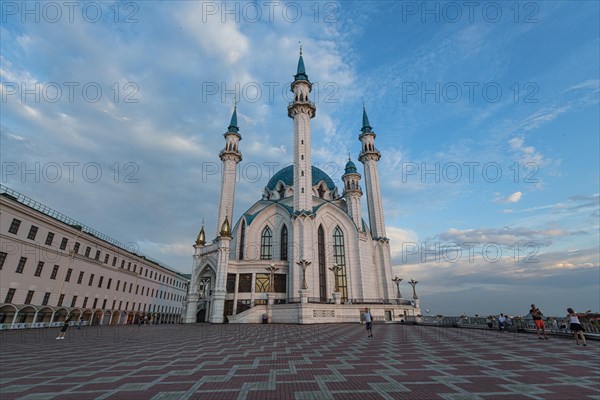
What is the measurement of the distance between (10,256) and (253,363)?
27.6m

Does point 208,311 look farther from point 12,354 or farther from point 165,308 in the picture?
point 12,354

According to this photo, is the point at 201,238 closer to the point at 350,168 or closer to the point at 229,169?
the point at 229,169

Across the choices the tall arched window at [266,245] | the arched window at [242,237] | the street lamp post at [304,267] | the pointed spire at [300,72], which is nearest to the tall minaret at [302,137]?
the pointed spire at [300,72]

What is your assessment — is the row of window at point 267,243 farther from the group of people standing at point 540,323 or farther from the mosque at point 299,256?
the group of people standing at point 540,323

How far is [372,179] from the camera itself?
50344 millimetres

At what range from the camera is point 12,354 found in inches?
451

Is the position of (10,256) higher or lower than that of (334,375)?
higher

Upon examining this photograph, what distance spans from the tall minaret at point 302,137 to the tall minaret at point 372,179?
12.6 m

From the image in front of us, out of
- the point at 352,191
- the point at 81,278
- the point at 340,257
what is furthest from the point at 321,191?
the point at 81,278

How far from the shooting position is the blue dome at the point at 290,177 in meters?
54.4

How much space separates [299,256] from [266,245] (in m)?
8.65

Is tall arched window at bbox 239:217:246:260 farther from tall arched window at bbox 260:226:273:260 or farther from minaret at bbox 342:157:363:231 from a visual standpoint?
minaret at bbox 342:157:363:231

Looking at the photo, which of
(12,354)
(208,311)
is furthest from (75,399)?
(208,311)

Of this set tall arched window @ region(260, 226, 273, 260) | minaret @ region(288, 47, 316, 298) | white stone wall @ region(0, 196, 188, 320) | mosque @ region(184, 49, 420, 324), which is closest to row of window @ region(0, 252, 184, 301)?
white stone wall @ region(0, 196, 188, 320)
